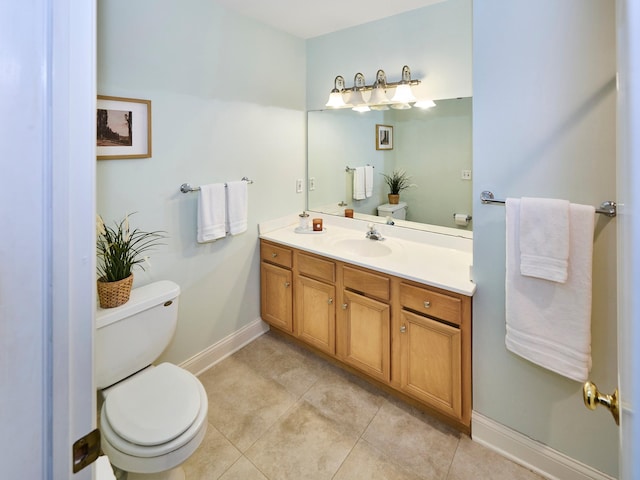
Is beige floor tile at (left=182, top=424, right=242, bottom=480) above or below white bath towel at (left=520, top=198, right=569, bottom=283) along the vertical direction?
below

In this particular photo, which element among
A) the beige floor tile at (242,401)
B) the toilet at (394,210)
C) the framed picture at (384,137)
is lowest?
the beige floor tile at (242,401)

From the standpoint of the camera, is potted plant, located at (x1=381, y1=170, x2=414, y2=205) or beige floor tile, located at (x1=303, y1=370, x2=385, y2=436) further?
potted plant, located at (x1=381, y1=170, x2=414, y2=205)

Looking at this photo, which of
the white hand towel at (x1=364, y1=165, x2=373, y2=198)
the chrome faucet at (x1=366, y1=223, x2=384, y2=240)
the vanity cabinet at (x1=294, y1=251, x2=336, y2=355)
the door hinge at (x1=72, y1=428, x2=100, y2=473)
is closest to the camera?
the door hinge at (x1=72, y1=428, x2=100, y2=473)

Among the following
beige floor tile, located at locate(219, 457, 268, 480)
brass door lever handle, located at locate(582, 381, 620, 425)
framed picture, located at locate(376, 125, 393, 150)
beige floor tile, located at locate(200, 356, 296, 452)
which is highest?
framed picture, located at locate(376, 125, 393, 150)

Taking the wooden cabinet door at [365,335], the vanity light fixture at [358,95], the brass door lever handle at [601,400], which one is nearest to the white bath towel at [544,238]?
the brass door lever handle at [601,400]

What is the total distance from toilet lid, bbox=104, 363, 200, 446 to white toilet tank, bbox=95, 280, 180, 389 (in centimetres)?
9

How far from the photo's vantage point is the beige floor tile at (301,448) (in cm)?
158

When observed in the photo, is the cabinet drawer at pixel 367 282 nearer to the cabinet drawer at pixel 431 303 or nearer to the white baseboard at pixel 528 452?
the cabinet drawer at pixel 431 303

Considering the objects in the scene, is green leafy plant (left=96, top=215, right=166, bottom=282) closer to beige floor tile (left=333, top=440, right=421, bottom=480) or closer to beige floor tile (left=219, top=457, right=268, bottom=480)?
beige floor tile (left=219, top=457, right=268, bottom=480)

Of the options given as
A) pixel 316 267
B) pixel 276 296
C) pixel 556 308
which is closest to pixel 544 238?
pixel 556 308

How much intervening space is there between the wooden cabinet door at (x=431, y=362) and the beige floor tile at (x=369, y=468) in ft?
1.18

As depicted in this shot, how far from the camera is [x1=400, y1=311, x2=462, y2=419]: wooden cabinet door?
1.65 metres

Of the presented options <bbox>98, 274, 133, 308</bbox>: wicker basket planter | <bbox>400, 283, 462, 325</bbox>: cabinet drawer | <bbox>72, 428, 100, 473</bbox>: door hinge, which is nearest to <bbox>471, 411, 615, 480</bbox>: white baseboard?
<bbox>400, 283, 462, 325</bbox>: cabinet drawer

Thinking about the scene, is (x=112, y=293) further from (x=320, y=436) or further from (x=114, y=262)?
(x=320, y=436)
